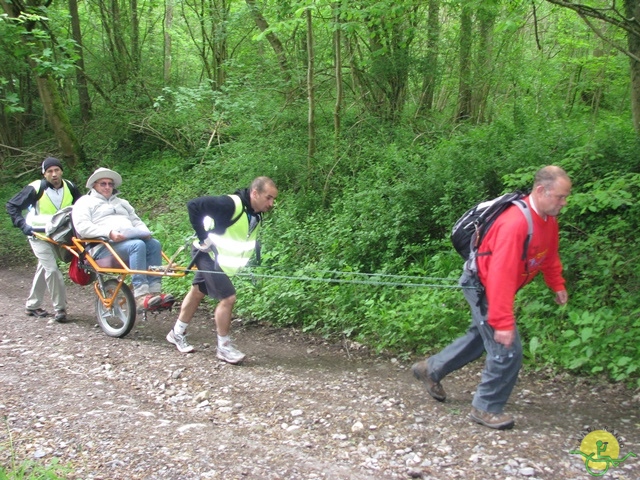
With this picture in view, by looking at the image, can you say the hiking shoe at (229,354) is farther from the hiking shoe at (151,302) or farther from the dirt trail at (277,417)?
the hiking shoe at (151,302)

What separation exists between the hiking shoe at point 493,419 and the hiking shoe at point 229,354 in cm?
248

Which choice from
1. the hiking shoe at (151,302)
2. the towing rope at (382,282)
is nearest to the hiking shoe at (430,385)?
the towing rope at (382,282)

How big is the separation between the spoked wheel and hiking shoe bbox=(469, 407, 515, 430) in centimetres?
408

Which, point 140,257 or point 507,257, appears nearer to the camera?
point 507,257

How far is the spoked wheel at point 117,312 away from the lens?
253 inches

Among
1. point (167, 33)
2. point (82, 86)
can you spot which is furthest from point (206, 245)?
point (167, 33)

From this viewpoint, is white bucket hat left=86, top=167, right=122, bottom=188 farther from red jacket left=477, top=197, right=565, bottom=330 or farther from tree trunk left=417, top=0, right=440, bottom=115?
tree trunk left=417, top=0, right=440, bottom=115

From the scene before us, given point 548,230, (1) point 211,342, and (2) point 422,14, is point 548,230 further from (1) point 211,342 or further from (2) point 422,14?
(2) point 422,14

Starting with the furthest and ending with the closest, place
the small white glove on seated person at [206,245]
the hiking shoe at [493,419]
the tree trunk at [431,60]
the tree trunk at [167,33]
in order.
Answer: the tree trunk at [167,33], the tree trunk at [431,60], the small white glove on seated person at [206,245], the hiking shoe at [493,419]

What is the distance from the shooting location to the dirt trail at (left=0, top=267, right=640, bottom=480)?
3543 millimetres

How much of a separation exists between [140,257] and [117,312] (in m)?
0.82

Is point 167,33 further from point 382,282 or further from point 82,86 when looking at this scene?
point 382,282

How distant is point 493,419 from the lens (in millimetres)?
4023

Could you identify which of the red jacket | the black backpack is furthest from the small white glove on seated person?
the red jacket
